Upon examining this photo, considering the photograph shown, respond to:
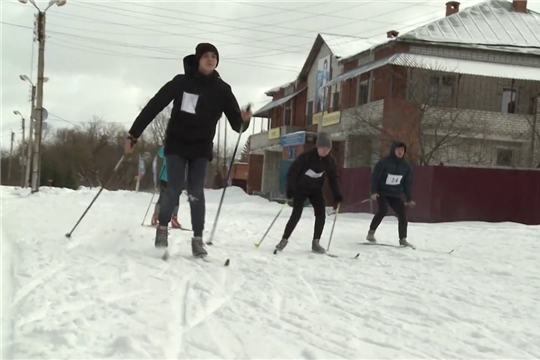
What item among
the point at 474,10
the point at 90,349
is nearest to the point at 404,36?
the point at 474,10

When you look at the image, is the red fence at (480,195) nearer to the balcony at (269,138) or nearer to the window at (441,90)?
the window at (441,90)

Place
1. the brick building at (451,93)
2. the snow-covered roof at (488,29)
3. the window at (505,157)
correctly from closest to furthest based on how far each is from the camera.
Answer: the brick building at (451,93), the snow-covered roof at (488,29), the window at (505,157)

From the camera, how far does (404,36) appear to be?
79.3 feet

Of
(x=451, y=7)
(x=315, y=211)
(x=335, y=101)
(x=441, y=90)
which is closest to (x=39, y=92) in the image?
(x=335, y=101)

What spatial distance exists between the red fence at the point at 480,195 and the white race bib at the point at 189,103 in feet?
40.3

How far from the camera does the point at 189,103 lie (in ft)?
19.2

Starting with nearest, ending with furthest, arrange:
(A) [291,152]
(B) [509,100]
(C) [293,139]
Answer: (B) [509,100], (C) [293,139], (A) [291,152]

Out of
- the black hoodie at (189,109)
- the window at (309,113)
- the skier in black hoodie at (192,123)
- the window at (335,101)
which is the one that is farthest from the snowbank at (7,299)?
the window at (309,113)

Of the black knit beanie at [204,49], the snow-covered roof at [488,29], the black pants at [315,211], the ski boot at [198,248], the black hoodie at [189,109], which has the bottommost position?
the ski boot at [198,248]

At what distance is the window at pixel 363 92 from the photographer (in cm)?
2772

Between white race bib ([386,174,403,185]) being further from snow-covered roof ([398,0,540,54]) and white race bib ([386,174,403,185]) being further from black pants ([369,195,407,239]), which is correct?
snow-covered roof ([398,0,540,54])

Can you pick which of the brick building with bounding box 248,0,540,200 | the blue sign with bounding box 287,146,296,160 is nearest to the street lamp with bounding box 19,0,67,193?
the brick building with bounding box 248,0,540,200

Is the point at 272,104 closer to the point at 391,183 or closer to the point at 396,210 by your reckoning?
the point at 391,183

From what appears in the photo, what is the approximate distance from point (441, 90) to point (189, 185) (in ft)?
64.5
